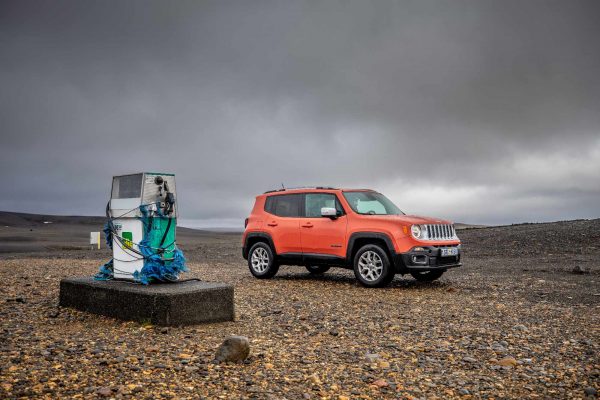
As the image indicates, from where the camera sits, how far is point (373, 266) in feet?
36.4

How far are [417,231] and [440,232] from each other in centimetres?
82

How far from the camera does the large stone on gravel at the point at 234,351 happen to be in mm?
5473

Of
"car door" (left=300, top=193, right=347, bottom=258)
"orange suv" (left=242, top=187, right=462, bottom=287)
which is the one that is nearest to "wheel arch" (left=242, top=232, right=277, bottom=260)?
"orange suv" (left=242, top=187, right=462, bottom=287)

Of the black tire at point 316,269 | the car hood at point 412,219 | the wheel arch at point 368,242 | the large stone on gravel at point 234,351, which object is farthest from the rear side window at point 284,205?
the large stone on gravel at point 234,351

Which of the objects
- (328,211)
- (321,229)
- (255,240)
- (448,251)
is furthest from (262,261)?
(448,251)

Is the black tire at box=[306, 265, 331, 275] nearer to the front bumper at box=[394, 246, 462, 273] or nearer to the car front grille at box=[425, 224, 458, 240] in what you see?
the front bumper at box=[394, 246, 462, 273]

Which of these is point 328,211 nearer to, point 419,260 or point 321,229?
point 321,229

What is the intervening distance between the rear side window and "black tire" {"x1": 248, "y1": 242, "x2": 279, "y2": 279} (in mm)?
889

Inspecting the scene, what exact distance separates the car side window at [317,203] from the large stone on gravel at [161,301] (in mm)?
4528

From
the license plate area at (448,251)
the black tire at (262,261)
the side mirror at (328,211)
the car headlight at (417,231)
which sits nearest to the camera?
the car headlight at (417,231)

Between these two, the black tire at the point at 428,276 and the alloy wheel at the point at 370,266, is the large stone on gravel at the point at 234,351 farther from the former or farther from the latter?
the black tire at the point at 428,276

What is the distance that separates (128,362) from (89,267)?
424 inches

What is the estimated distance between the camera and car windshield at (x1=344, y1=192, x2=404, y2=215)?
11766 mm

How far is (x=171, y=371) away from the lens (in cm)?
516
